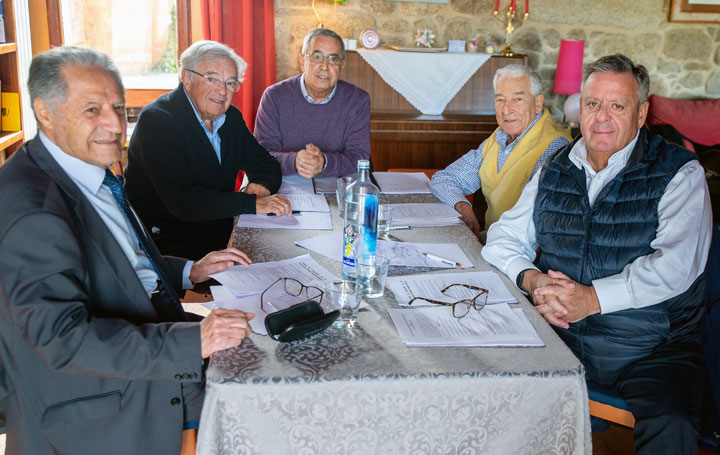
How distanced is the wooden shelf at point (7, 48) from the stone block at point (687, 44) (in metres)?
4.39

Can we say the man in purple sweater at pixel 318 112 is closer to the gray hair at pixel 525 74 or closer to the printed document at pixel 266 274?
the gray hair at pixel 525 74

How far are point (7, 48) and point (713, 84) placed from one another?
4.82m

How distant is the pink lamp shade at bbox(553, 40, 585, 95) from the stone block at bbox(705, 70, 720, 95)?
3.83 ft

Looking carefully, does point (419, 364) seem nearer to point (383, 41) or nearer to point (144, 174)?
point (144, 174)

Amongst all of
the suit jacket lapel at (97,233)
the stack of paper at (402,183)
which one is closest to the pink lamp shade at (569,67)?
the stack of paper at (402,183)

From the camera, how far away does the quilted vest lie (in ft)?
5.05

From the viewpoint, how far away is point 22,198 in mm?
1061

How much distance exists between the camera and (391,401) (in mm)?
1015

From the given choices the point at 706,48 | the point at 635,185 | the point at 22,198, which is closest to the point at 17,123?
the point at 22,198

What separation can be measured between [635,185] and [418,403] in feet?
3.01

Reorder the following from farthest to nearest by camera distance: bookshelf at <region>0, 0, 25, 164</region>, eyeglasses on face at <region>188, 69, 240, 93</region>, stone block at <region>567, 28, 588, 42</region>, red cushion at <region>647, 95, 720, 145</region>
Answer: stone block at <region>567, 28, 588, 42</region>
red cushion at <region>647, 95, 720, 145</region>
bookshelf at <region>0, 0, 25, 164</region>
eyeglasses on face at <region>188, 69, 240, 93</region>

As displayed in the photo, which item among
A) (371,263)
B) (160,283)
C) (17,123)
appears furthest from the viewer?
(17,123)

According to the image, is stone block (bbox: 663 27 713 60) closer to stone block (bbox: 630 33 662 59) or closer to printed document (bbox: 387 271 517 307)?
stone block (bbox: 630 33 662 59)

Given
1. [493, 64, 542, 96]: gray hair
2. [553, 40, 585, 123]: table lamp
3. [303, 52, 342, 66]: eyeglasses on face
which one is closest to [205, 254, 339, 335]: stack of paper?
[493, 64, 542, 96]: gray hair
